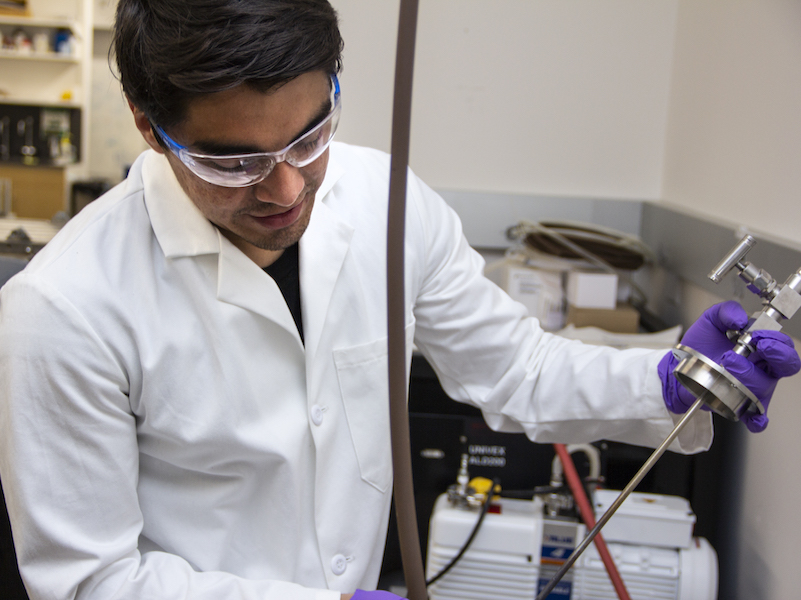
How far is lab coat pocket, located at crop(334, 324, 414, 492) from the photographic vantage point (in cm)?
97

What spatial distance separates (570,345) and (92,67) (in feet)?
20.6

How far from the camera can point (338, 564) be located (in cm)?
95

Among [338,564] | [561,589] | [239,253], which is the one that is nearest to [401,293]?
[239,253]

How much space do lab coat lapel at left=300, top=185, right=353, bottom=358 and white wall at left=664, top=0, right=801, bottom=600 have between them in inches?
29.7

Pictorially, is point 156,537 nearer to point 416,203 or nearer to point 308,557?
point 308,557

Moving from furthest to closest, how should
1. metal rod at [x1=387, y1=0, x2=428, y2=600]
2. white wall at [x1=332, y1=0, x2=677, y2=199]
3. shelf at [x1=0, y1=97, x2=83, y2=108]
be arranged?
shelf at [x1=0, y1=97, x2=83, y2=108] → white wall at [x1=332, y1=0, x2=677, y2=199] → metal rod at [x1=387, y1=0, x2=428, y2=600]

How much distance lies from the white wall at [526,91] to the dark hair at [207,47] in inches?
51.2

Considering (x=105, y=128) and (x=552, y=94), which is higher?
(x=552, y=94)

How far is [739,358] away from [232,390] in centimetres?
62

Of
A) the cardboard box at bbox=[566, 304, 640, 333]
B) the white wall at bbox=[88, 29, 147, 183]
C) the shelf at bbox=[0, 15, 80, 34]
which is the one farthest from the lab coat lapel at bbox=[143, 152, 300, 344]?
the white wall at bbox=[88, 29, 147, 183]

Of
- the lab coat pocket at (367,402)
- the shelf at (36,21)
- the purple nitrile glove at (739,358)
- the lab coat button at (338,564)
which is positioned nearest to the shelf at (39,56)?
the shelf at (36,21)

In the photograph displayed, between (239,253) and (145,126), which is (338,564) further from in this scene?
(145,126)

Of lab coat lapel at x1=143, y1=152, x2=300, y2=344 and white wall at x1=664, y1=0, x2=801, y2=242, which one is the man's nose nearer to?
lab coat lapel at x1=143, y1=152, x2=300, y2=344

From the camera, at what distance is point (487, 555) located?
3.97 ft
